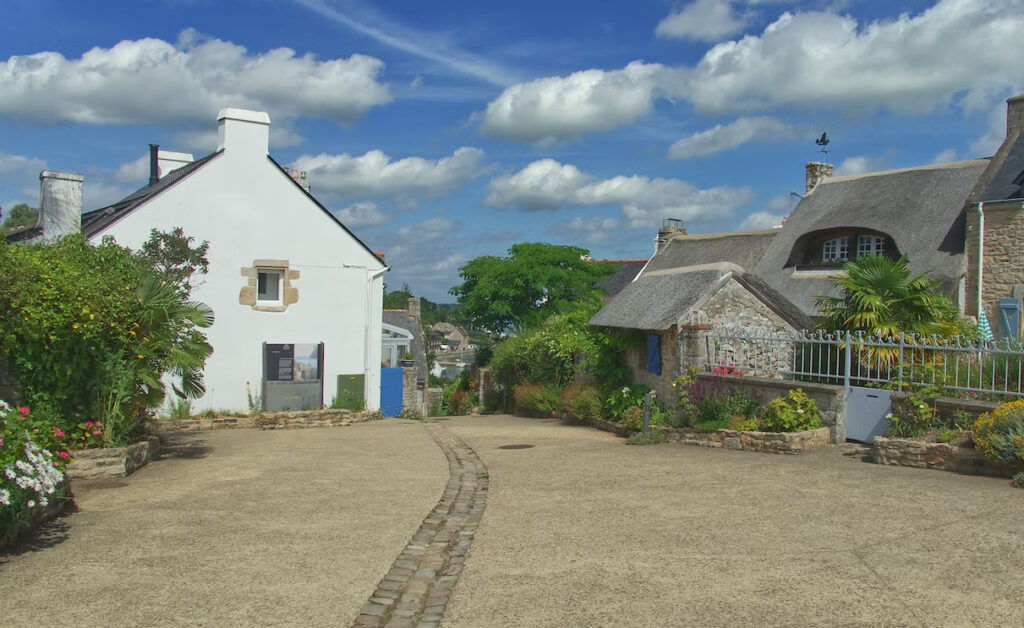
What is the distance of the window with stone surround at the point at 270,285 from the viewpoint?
58.1ft

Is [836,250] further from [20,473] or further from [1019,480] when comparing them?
[20,473]

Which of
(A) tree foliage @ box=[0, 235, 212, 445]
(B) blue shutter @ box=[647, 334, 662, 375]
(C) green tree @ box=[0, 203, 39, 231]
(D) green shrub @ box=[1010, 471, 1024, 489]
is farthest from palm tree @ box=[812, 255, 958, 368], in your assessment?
(C) green tree @ box=[0, 203, 39, 231]

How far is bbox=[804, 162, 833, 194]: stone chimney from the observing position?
2820cm

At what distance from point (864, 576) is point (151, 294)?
8.97 metres

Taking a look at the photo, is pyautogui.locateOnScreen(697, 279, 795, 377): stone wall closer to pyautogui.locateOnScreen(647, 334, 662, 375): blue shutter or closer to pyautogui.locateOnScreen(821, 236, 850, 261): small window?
pyautogui.locateOnScreen(647, 334, 662, 375): blue shutter

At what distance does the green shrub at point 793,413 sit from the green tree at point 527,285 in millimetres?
21727

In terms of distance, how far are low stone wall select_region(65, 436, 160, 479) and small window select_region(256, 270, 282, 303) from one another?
910cm

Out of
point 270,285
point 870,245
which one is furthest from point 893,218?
point 270,285

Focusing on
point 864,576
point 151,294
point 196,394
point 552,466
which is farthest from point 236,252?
point 864,576

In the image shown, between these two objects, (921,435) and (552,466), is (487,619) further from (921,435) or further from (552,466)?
(921,435)

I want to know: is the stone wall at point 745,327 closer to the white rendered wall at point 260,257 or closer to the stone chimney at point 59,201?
the white rendered wall at point 260,257

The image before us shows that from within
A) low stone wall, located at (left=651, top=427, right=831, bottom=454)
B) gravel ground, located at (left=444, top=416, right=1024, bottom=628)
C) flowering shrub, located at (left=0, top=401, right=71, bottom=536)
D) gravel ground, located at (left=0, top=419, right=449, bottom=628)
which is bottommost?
gravel ground, located at (left=0, top=419, right=449, bottom=628)

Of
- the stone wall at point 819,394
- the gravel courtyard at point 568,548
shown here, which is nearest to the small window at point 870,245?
the stone wall at point 819,394

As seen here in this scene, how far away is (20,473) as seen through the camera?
584 centimetres
